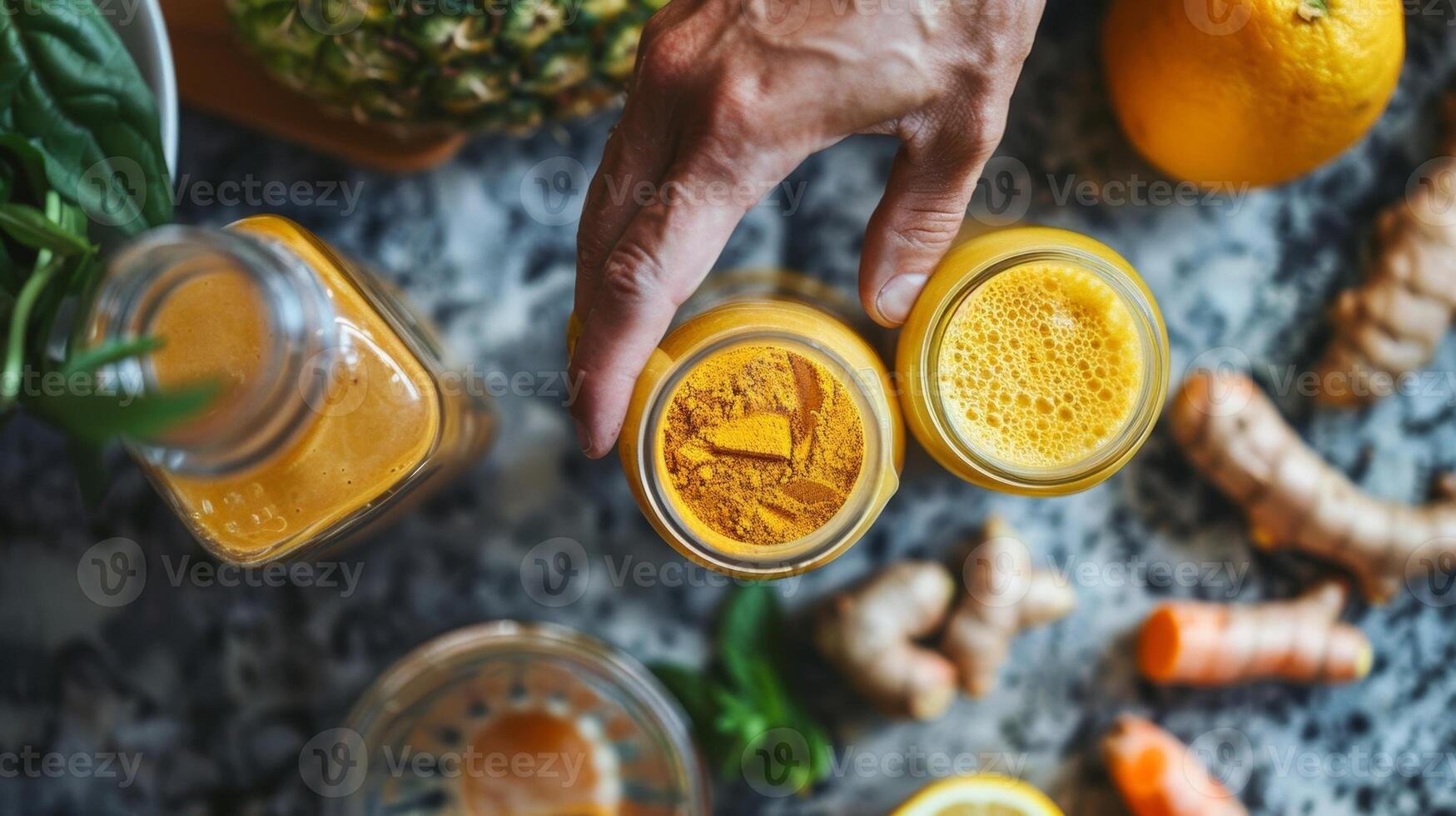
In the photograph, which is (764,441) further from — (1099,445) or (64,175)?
(64,175)

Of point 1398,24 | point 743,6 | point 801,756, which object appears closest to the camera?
point 743,6

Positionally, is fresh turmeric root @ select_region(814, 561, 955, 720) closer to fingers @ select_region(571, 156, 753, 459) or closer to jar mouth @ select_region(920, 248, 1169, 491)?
jar mouth @ select_region(920, 248, 1169, 491)

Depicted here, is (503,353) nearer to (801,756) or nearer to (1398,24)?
(801,756)

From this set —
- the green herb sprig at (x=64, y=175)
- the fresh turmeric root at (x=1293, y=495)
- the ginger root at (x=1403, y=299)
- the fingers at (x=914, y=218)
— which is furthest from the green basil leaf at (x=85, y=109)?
the ginger root at (x=1403, y=299)

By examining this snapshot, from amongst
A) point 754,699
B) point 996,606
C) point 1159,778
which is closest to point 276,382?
point 754,699

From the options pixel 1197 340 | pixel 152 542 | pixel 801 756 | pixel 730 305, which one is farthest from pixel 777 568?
pixel 152 542

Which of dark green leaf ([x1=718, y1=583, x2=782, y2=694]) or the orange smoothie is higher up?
the orange smoothie

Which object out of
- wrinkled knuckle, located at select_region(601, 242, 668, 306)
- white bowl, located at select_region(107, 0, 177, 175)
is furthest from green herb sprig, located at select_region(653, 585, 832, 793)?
white bowl, located at select_region(107, 0, 177, 175)
